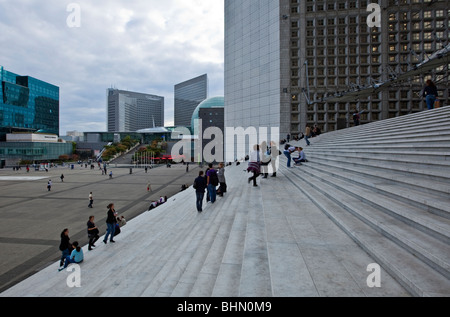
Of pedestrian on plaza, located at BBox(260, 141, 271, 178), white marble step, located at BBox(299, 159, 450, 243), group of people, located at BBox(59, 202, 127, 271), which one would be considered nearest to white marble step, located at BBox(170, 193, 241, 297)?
pedestrian on plaza, located at BBox(260, 141, 271, 178)

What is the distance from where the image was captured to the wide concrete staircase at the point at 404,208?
2680mm

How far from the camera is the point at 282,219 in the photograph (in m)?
5.21

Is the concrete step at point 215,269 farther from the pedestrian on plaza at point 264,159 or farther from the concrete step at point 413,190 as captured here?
the pedestrian on plaza at point 264,159

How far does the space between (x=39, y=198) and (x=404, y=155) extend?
25394mm

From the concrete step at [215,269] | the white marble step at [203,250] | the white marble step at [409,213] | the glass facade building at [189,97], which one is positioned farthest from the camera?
the glass facade building at [189,97]

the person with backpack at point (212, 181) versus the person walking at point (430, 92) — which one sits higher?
the person walking at point (430, 92)

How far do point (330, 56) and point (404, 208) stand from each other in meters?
36.6

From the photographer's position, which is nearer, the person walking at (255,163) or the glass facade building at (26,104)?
the person walking at (255,163)

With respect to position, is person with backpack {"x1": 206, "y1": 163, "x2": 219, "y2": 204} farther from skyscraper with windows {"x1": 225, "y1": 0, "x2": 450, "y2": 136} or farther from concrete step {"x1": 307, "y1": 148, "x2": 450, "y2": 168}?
skyscraper with windows {"x1": 225, "y1": 0, "x2": 450, "y2": 136}

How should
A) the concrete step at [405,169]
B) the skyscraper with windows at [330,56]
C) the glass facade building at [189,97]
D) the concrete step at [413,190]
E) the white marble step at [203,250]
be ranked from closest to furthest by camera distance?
1. the white marble step at [203,250]
2. the concrete step at [413,190]
3. the concrete step at [405,169]
4. the skyscraper with windows at [330,56]
5. the glass facade building at [189,97]

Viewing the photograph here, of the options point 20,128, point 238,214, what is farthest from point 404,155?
point 20,128

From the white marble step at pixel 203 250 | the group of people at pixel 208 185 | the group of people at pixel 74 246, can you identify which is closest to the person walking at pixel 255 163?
the group of people at pixel 208 185

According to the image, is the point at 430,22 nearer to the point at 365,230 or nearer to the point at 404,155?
Result: the point at 404,155

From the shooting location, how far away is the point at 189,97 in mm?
191125
